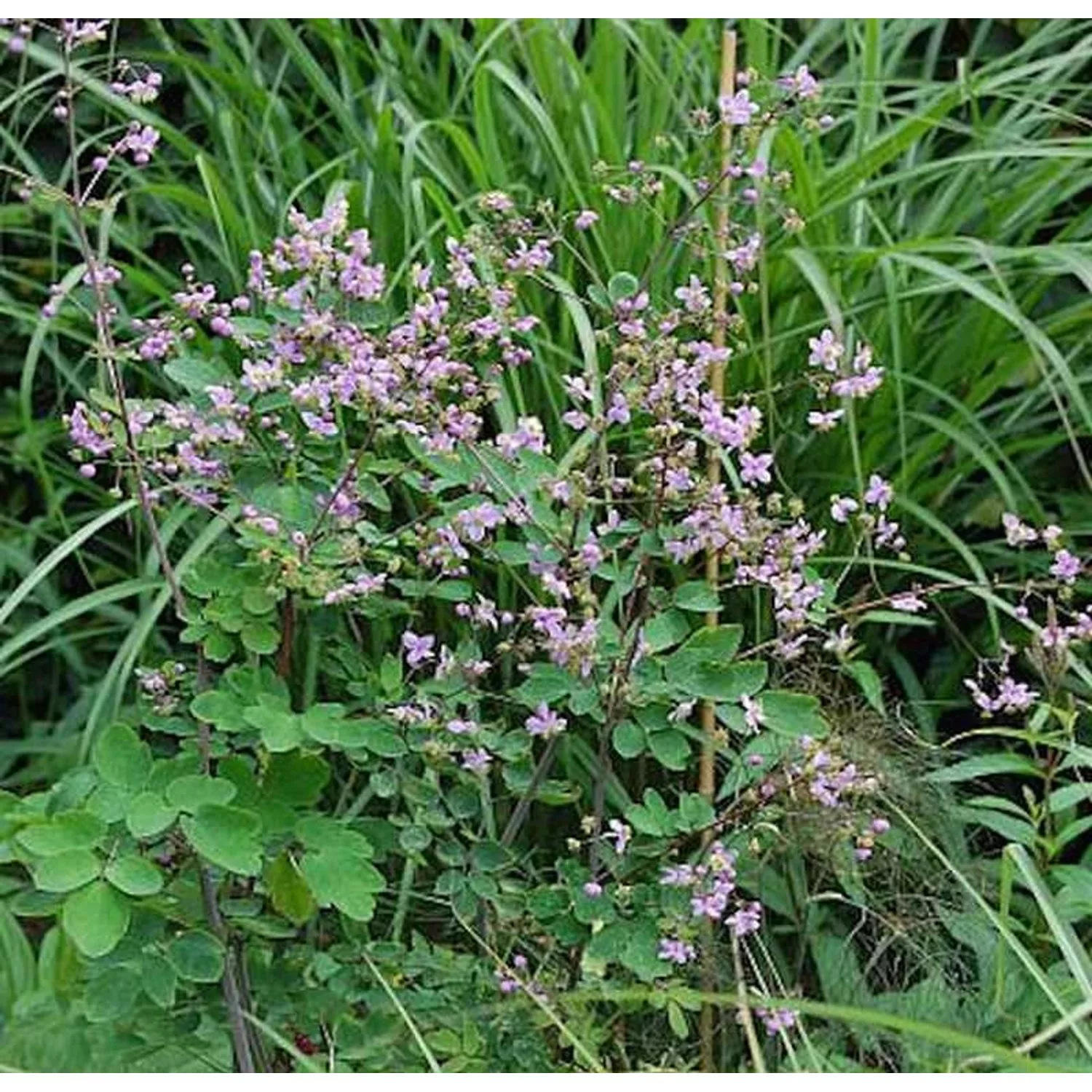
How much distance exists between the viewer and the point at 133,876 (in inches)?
53.0

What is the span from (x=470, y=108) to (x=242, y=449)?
3.12ft

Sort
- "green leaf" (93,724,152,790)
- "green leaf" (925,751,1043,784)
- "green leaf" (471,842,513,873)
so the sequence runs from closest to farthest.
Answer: "green leaf" (93,724,152,790) → "green leaf" (471,842,513,873) → "green leaf" (925,751,1043,784)

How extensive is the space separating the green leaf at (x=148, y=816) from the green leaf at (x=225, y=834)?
0.01 m

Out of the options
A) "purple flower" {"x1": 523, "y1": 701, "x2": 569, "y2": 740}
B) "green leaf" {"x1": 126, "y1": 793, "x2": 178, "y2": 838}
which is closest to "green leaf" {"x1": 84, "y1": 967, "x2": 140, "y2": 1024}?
"green leaf" {"x1": 126, "y1": 793, "x2": 178, "y2": 838}

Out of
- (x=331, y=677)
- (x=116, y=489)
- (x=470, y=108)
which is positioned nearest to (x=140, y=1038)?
(x=116, y=489)

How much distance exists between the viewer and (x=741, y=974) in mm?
1559

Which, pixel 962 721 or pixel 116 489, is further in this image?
pixel 962 721

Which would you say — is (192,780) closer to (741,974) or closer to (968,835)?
(741,974)

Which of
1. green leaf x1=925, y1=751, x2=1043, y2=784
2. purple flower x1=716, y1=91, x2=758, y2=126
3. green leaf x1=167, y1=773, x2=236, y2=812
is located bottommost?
green leaf x1=925, y1=751, x2=1043, y2=784

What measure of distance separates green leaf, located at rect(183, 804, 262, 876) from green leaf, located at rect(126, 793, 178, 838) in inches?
0.5

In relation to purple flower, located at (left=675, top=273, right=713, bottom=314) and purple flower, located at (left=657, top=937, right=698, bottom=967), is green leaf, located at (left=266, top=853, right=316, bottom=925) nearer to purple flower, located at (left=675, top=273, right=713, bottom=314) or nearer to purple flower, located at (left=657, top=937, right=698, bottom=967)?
purple flower, located at (left=657, top=937, right=698, bottom=967)

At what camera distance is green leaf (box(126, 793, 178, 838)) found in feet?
4.43

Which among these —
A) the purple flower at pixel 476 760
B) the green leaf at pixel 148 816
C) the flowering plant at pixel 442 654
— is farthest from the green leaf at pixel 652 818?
the green leaf at pixel 148 816
